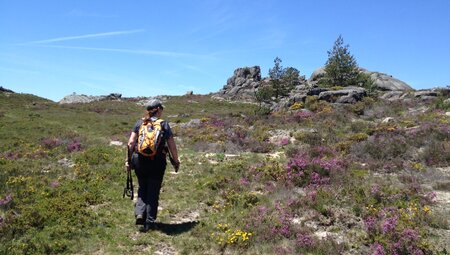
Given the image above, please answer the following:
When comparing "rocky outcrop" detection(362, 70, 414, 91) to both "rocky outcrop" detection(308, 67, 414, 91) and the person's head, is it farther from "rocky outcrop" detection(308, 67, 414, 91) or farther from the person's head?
the person's head

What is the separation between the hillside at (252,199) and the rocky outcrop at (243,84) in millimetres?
64304

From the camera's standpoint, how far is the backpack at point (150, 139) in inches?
354

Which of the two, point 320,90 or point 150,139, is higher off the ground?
point 320,90

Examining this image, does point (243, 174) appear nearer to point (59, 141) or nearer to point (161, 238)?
point (161, 238)

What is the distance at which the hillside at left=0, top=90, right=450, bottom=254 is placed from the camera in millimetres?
8156

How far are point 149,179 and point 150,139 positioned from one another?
3.56ft

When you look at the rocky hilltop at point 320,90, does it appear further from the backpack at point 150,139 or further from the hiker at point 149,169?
the backpack at point 150,139

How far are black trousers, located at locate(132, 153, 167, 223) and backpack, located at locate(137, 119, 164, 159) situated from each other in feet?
0.76

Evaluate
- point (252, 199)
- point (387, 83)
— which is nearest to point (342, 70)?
point (387, 83)

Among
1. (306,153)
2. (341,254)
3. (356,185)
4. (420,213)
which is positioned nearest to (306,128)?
(306,153)

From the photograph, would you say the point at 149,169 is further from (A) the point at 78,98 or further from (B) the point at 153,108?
(A) the point at 78,98

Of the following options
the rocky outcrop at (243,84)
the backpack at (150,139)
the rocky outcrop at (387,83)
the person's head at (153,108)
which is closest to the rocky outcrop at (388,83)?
the rocky outcrop at (387,83)

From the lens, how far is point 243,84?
9806 centimetres

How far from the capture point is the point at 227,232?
8664 mm
